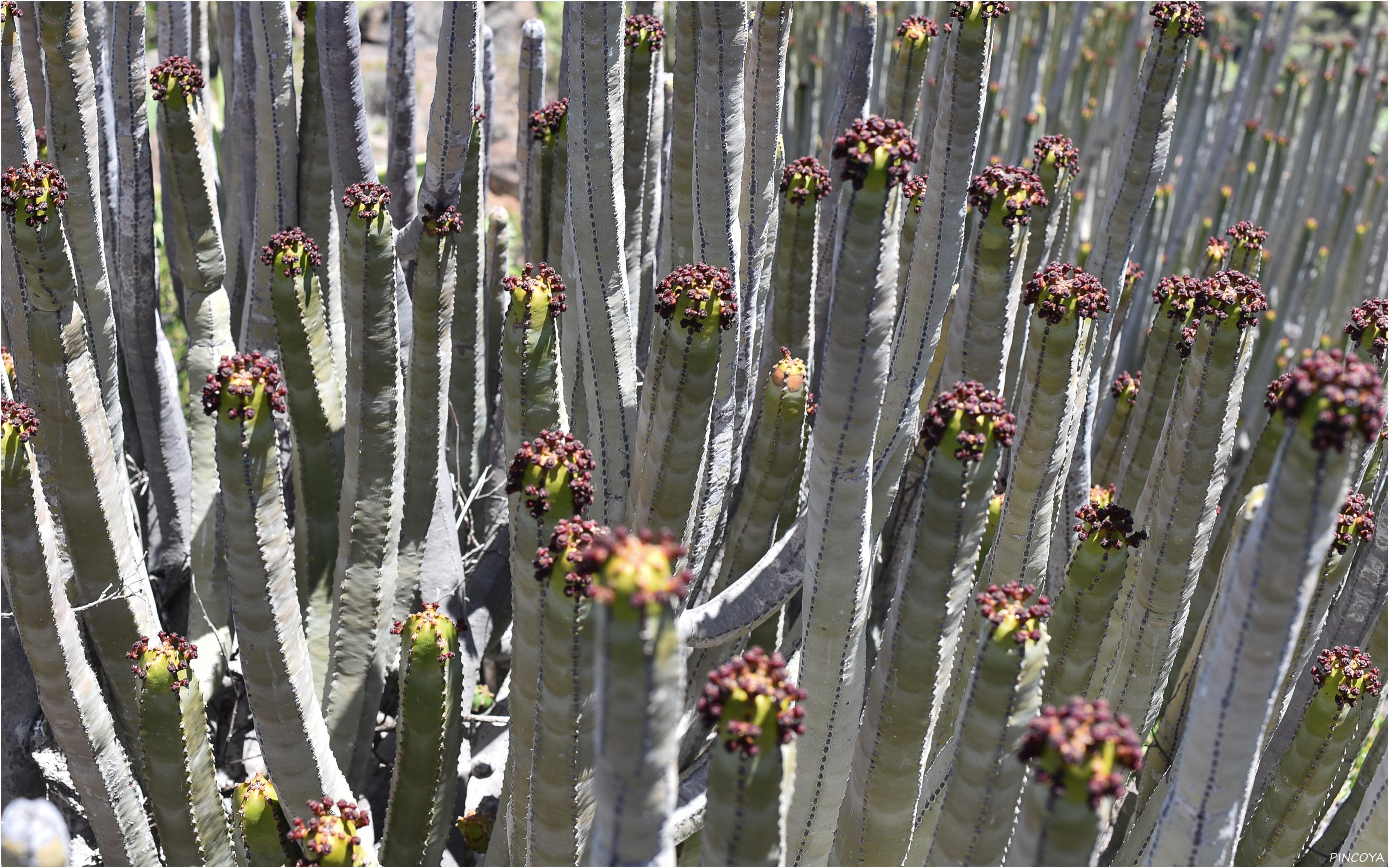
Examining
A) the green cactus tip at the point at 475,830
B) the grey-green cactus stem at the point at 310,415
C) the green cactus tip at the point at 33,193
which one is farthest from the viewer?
the green cactus tip at the point at 475,830

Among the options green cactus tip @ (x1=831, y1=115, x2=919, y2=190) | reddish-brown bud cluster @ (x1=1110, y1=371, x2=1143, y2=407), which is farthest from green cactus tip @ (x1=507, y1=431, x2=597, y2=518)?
reddish-brown bud cluster @ (x1=1110, y1=371, x2=1143, y2=407)

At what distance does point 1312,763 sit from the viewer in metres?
4.28

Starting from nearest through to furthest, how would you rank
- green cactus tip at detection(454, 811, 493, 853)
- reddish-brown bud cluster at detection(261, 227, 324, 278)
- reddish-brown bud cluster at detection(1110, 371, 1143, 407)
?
reddish-brown bud cluster at detection(261, 227, 324, 278)
green cactus tip at detection(454, 811, 493, 853)
reddish-brown bud cluster at detection(1110, 371, 1143, 407)

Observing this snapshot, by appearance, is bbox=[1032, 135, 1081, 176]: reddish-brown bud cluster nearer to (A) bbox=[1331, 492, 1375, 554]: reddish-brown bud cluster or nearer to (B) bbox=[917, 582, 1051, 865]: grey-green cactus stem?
(A) bbox=[1331, 492, 1375, 554]: reddish-brown bud cluster

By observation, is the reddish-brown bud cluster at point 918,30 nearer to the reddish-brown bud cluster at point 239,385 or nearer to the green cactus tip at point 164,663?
the reddish-brown bud cluster at point 239,385

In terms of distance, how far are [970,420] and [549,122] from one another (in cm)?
326

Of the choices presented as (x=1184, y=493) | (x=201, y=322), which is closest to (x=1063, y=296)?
(x=1184, y=493)

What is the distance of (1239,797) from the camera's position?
2955 mm

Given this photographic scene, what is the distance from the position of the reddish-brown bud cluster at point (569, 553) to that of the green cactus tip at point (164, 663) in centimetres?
174

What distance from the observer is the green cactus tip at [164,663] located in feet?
13.3

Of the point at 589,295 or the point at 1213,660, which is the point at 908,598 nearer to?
the point at 1213,660

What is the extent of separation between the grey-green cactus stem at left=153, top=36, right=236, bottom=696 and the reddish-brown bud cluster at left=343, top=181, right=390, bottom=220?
1.25m

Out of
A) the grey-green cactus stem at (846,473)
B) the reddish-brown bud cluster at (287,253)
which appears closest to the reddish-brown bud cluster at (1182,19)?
the grey-green cactus stem at (846,473)

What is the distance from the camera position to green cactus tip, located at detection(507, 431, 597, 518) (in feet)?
11.1
